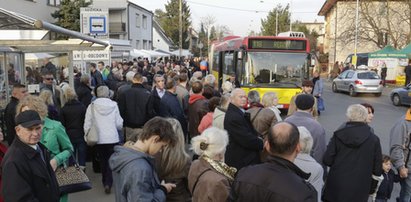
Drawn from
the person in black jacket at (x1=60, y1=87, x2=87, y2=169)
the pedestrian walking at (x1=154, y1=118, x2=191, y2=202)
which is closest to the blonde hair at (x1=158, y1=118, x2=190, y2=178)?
the pedestrian walking at (x1=154, y1=118, x2=191, y2=202)

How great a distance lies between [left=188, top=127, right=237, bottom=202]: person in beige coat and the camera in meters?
3.31

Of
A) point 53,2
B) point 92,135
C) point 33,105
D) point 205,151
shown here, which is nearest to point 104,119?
point 92,135

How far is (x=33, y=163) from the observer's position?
3508mm

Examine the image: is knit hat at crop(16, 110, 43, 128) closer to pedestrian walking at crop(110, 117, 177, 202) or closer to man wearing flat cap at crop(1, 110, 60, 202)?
man wearing flat cap at crop(1, 110, 60, 202)

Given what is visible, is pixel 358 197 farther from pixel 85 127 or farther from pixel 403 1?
pixel 403 1

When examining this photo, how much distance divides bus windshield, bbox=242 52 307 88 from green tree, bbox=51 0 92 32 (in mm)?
20237

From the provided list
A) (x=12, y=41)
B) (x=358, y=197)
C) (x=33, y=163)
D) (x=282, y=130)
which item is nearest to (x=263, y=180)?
(x=282, y=130)

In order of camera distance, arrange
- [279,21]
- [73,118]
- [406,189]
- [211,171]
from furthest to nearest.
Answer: [279,21] < [73,118] < [406,189] < [211,171]

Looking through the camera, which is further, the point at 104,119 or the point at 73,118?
the point at 73,118

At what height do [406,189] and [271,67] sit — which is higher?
[271,67]

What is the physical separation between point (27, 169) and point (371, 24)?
40.0 metres

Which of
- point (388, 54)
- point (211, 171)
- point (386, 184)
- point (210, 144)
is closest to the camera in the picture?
point (211, 171)

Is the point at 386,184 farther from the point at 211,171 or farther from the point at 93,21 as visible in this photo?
the point at 93,21

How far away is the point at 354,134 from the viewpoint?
477cm
